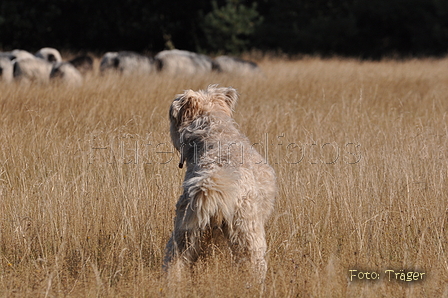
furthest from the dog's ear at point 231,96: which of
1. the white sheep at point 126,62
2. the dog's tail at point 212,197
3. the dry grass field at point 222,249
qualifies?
the white sheep at point 126,62

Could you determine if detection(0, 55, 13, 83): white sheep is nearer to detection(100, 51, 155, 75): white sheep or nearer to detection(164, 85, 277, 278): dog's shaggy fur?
detection(100, 51, 155, 75): white sheep

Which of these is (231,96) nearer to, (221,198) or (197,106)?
(197,106)

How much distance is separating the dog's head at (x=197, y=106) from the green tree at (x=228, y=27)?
2354 centimetres

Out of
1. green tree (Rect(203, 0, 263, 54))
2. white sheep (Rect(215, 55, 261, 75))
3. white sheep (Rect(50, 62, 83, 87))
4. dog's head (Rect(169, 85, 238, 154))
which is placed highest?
green tree (Rect(203, 0, 263, 54))

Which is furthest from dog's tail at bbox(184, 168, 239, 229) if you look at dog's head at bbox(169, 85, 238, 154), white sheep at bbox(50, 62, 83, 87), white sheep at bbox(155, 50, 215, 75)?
white sheep at bbox(155, 50, 215, 75)

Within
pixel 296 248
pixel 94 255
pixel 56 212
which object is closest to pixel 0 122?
pixel 56 212

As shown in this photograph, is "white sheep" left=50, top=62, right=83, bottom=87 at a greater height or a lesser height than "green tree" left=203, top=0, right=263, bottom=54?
lesser

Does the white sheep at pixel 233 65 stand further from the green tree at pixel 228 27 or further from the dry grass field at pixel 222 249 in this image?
the green tree at pixel 228 27

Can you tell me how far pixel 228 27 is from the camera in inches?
1109

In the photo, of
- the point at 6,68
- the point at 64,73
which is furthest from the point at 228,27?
the point at 64,73

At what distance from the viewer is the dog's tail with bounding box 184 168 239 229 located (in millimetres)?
3109

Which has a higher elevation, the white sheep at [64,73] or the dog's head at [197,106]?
the white sheep at [64,73]

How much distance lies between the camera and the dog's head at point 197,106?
4.08 m

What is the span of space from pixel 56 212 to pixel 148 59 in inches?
507
